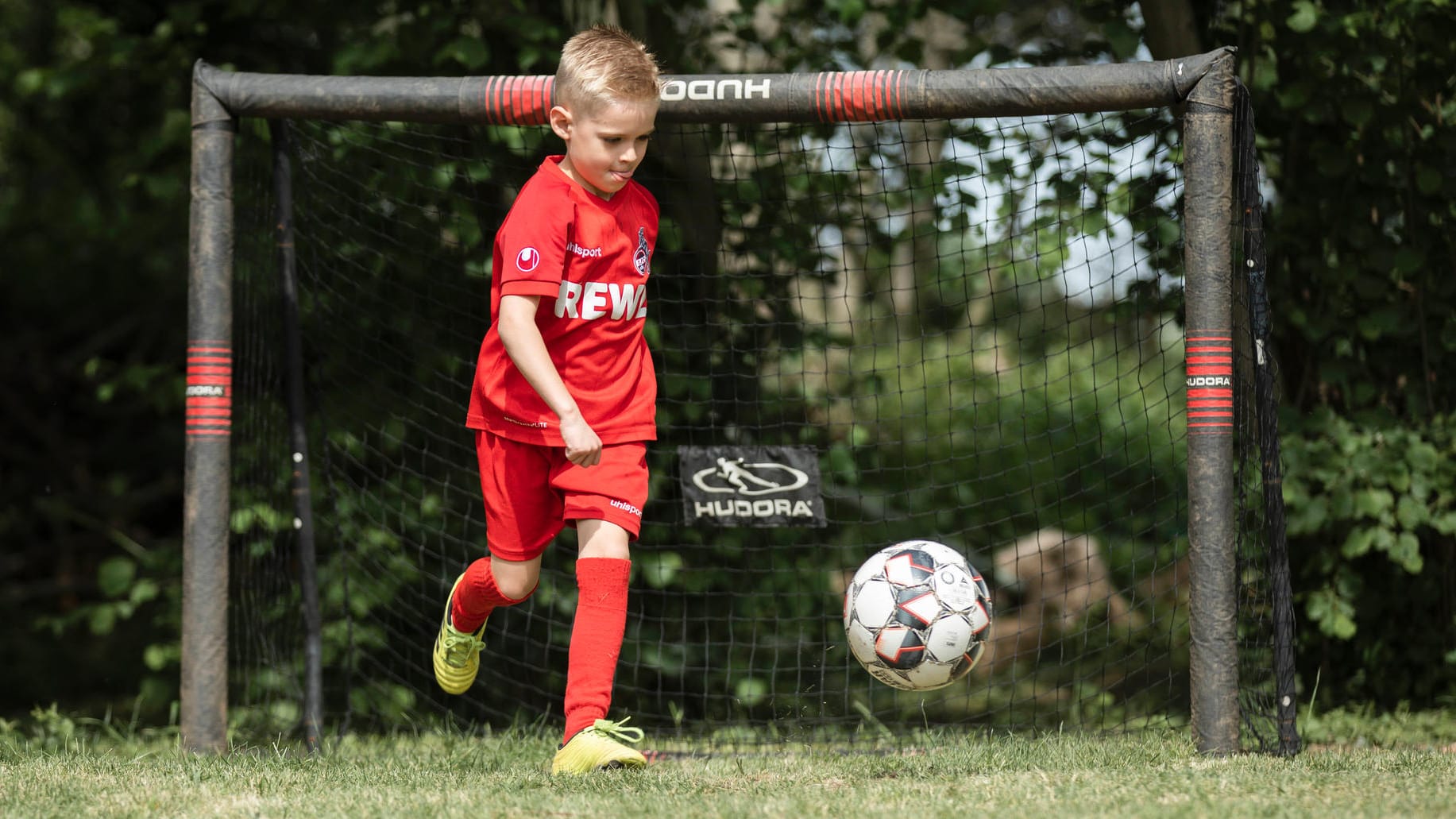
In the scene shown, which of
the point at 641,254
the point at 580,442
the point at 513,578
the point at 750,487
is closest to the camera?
the point at 580,442

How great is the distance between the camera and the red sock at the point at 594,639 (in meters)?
3.10

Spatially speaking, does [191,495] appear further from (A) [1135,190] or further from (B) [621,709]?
(A) [1135,190]

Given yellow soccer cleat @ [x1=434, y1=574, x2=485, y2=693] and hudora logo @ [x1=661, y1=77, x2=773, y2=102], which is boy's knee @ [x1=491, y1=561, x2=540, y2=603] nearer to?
yellow soccer cleat @ [x1=434, y1=574, x2=485, y2=693]

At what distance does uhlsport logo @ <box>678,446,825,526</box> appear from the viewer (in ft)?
13.7

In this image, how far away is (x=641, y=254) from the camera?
11.1 feet

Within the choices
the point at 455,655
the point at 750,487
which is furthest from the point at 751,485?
the point at 455,655

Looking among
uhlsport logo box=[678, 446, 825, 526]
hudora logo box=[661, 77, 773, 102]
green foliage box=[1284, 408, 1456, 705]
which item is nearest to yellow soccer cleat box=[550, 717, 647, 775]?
uhlsport logo box=[678, 446, 825, 526]

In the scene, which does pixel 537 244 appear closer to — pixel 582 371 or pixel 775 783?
pixel 582 371

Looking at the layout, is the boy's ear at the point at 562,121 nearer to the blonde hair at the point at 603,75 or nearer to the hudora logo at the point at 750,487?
the blonde hair at the point at 603,75

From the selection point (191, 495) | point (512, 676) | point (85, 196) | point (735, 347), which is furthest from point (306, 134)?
point (85, 196)

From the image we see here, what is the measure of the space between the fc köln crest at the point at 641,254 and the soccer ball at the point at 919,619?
1.01m

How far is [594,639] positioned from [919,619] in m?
0.85

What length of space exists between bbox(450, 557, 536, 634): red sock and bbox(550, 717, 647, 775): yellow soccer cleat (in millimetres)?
610

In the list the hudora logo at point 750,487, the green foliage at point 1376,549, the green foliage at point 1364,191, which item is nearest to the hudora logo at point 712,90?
the hudora logo at point 750,487
